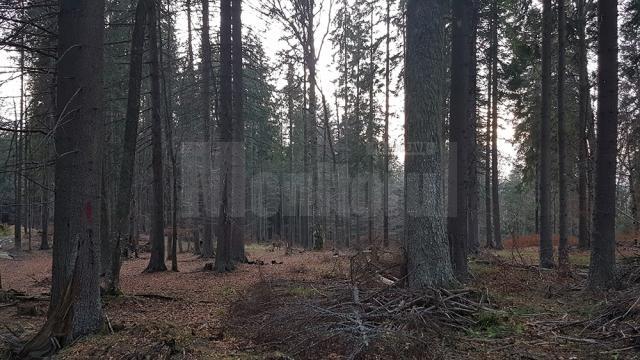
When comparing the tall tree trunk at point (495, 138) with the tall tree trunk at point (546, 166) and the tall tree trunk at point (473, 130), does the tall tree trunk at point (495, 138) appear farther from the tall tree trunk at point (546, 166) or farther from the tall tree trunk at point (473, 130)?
the tall tree trunk at point (546, 166)

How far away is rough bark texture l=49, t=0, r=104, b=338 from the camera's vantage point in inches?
217

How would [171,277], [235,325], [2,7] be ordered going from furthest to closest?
[171,277] < [235,325] < [2,7]

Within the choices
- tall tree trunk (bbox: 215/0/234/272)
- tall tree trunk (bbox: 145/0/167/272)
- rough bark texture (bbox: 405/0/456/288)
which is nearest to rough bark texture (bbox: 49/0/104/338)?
rough bark texture (bbox: 405/0/456/288)

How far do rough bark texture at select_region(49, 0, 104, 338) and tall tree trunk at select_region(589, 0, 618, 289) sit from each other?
7.94 meters

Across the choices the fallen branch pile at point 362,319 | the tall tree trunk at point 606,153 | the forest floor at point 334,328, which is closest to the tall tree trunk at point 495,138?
the tall tree trunk at point 606,153

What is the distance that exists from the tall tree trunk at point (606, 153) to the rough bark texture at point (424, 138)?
3.01m

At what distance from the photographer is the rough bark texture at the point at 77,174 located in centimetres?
550

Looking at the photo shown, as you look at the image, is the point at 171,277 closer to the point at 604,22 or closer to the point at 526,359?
the point at 526,359

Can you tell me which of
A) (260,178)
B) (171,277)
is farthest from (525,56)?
(260,178)

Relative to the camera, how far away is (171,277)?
12.7 m

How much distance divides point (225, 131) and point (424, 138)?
7.65 meters

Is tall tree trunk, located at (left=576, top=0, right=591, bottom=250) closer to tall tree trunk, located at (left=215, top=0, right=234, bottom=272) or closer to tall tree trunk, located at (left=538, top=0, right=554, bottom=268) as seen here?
tall tree trunk, located at (left=538, top=0, right=554, bottom=268)

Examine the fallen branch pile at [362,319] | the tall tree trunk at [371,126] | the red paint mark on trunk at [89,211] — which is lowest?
the fallen branch pile at [362,319]

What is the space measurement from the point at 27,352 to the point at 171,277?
7.59m
